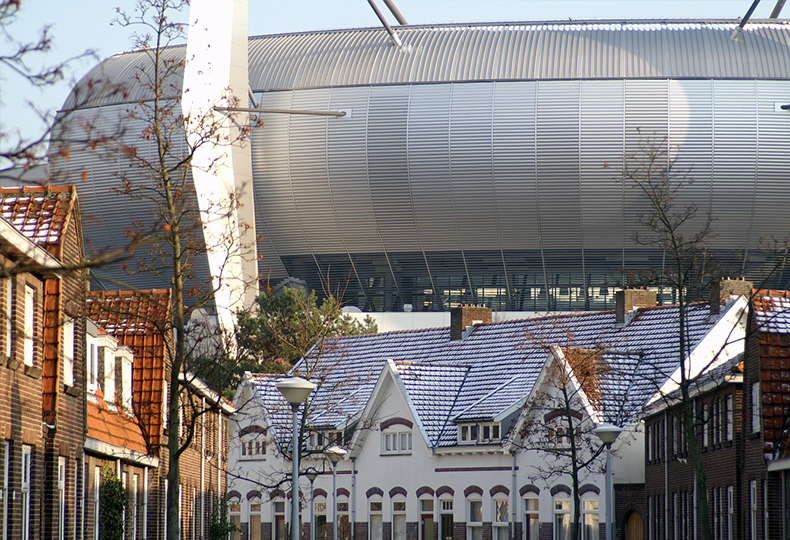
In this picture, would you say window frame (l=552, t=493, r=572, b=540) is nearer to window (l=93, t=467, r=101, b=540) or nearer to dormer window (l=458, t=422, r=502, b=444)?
dormer window (l=458, t=422, r=502, b=444)

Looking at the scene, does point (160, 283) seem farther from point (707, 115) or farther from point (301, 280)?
point (707, 115)

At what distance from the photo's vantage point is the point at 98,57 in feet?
34.5

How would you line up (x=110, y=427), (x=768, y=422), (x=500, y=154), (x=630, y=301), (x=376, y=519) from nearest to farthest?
(x=110, y=427) < (x=768, y=422) < (x=376, y=519) < (x=630, y=301) < (x=500, y=154)

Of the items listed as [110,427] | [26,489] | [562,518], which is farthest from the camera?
[562,518]

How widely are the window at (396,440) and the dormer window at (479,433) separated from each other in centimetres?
251

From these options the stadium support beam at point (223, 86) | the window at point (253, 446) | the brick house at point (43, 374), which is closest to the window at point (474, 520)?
the window at point (253, 446)

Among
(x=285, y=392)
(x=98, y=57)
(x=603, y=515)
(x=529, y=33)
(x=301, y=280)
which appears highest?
(x=529, y=33)

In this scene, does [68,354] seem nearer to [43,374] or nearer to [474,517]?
[43,374]

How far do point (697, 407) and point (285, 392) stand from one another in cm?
1359

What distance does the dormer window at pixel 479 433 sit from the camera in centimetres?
4670

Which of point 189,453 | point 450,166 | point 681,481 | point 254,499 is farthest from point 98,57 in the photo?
point 450,166

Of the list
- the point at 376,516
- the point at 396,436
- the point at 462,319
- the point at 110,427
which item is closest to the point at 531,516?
the point at 396,436

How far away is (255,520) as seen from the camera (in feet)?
177

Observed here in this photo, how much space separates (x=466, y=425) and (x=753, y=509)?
21718 millimetres
